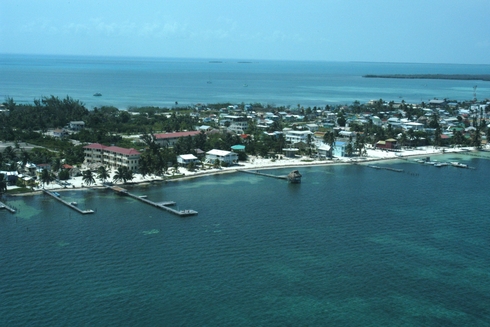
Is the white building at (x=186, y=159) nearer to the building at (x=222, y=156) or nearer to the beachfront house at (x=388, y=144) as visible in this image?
the building at (x=222, y=156)

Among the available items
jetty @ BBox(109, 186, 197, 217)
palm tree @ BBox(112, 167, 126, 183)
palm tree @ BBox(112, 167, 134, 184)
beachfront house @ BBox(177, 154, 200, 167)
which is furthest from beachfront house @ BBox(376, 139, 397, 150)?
jetty @ BBox(109, 186, 197, 217)

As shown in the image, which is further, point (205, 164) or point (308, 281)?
point (205, 164)

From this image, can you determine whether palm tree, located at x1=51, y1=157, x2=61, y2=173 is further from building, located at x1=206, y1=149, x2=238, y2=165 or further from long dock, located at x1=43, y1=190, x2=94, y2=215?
building, located at x1=206, y1=149, x2=238, y2=165

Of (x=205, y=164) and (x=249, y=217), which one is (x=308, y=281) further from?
(x=205, y=164)

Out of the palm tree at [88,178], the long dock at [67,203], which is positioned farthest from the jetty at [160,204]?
the long dock at [67,203]

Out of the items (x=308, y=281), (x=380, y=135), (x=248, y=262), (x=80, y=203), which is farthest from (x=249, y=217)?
(x=380, y=135)

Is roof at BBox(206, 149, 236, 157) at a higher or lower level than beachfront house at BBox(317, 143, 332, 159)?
higher
